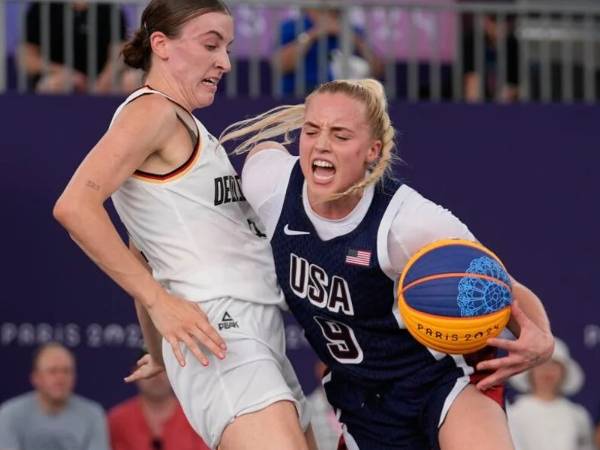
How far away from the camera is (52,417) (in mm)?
8953

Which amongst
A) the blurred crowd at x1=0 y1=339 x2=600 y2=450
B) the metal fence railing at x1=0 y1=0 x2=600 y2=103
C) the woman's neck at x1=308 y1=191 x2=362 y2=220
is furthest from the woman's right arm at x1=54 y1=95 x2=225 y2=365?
the metal fence railing at x1=0 y1=0 x2=600 y2=103

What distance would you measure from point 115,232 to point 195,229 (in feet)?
1.21

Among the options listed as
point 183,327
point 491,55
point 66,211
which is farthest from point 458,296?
point 491,55

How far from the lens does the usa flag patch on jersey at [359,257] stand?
527 cm

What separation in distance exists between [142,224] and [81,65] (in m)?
4.66

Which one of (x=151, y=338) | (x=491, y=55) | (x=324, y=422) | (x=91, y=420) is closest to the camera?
(x=151, y=338)

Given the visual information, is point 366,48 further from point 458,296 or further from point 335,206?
point 458,296

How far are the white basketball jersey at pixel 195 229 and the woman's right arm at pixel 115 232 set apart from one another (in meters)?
0.18

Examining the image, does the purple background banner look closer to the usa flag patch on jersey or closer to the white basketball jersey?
the white basketball jersey

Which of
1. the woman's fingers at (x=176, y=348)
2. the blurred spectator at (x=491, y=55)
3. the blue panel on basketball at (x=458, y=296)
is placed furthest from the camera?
the blurred spectator at (x=491, y=55)

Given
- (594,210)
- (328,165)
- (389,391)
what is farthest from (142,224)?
(594,210)

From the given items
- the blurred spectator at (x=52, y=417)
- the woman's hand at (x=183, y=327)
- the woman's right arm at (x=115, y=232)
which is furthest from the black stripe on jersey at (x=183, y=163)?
the blurred spectator at (x=52, y=417)

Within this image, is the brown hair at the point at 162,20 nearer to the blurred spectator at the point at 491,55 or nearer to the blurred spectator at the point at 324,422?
the blurred spectator at the point at 324,422

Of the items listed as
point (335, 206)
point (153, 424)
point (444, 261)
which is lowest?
point (153, 424)
